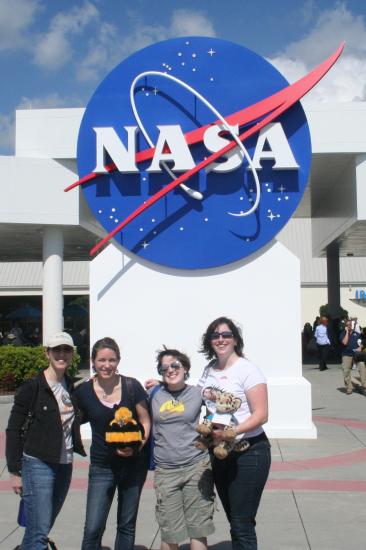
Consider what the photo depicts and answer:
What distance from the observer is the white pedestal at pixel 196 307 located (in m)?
9.99

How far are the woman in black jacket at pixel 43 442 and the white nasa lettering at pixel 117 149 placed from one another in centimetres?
577

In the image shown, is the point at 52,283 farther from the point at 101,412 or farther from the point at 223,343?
the point at 223,343

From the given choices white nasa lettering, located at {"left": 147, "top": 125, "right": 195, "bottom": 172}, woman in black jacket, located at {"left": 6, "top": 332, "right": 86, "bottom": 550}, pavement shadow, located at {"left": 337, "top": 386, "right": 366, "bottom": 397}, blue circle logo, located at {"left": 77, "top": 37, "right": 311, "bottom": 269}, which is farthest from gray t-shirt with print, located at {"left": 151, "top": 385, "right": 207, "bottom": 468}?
pavement shadow, located at {"left": 337, "top": 386, "right": 366, "bottom": 397}

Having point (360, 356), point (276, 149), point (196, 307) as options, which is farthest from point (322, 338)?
point (276, 149)

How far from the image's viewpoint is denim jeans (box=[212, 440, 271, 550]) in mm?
4289

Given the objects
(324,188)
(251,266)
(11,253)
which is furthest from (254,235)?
(11,253)

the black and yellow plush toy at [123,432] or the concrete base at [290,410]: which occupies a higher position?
the black and yellow plush toy at [123,432]

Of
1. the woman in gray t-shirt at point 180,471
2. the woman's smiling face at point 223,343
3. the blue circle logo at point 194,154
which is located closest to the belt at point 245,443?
the woman in gray t-shirt at point 180,471

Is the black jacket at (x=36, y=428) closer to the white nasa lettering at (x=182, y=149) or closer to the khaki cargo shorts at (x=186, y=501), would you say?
the khaki cargo shorts at (x=186, y=501)

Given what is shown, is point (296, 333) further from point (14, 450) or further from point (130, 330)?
point (14, 450)

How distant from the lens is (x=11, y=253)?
26.9m

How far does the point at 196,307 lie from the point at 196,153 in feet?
7.02

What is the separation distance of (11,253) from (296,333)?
18.7 metres

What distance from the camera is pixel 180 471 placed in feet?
14.5
